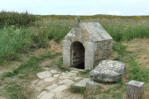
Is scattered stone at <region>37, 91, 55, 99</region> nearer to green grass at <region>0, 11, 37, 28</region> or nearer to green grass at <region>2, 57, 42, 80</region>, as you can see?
green grass at <region>2, 57, 42, 80</region>

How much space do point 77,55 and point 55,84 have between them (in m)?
2.15

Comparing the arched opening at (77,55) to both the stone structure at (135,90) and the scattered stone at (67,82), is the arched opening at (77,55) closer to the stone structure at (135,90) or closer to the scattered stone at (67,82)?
the scattered stone at (67,82)

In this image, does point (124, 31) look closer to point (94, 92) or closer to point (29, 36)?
point (29, 36)

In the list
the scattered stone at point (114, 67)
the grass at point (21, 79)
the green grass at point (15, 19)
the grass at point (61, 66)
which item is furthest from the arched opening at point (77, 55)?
the green grass at point (15, 19)

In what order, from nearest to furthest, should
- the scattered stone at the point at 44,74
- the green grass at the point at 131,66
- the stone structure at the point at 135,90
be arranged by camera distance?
1. the stone structure at the point at 135,90
2. the green grass at the point at 131,66
3. the scattered stone at the point at 44,74

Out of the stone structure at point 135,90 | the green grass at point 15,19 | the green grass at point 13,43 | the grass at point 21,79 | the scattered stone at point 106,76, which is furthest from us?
the green grass at point 15,19

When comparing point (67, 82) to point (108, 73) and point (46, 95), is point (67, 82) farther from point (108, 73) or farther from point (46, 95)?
point (108, 73)

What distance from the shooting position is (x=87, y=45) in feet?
22.1

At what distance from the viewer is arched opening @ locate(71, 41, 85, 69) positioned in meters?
7.54

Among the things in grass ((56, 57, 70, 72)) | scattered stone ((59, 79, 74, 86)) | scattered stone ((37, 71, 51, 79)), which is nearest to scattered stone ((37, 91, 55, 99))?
scattered stone ((59, 79, 74, 86))

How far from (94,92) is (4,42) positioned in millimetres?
5327

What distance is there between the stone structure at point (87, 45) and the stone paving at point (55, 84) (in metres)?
0.61

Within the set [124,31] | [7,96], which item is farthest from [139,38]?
[7,96]

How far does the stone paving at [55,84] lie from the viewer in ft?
17.1
